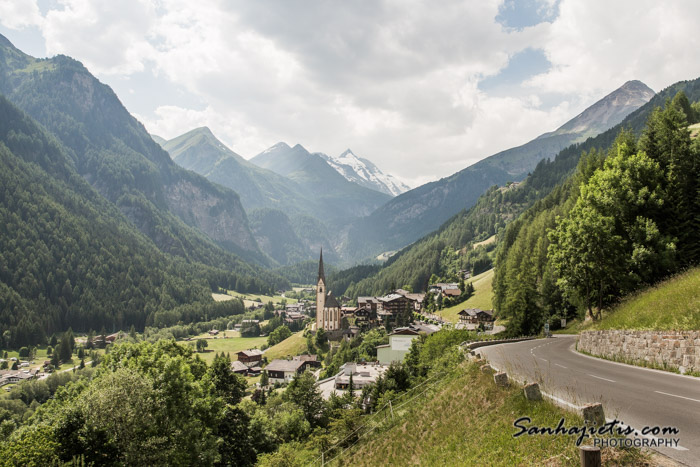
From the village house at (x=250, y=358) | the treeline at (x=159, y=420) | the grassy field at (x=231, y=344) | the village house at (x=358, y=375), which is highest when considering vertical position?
the treeline at (x=159, y=420)

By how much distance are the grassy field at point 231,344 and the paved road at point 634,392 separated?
131m

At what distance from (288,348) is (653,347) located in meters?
123

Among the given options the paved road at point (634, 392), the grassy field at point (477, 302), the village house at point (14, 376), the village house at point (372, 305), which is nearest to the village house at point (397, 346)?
the grassy field at point (477, 302)

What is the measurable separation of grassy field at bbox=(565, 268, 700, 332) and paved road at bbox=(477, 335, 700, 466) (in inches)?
118

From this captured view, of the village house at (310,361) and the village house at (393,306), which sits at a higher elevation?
the village house at (393,306)

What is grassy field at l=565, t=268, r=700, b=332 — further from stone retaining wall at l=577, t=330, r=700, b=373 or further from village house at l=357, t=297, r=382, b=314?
village house at l=357, t=297, r=382, b=314

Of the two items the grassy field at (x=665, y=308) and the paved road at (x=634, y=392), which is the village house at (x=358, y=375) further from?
the paved road at (x=634, y=392)

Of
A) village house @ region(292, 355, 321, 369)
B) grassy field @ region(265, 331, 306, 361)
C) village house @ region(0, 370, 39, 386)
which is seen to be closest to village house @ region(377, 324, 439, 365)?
village house @ region(292, 355, 321, 369)

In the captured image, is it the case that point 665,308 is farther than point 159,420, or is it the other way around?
point 159,420

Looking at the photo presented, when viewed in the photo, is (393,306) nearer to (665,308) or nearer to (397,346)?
(397,346)

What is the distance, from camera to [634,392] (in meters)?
13.9

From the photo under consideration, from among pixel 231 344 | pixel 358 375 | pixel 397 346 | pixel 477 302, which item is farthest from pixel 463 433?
pixel 231 344

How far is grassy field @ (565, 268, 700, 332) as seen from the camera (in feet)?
64.5

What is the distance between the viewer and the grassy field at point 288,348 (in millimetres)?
128163
